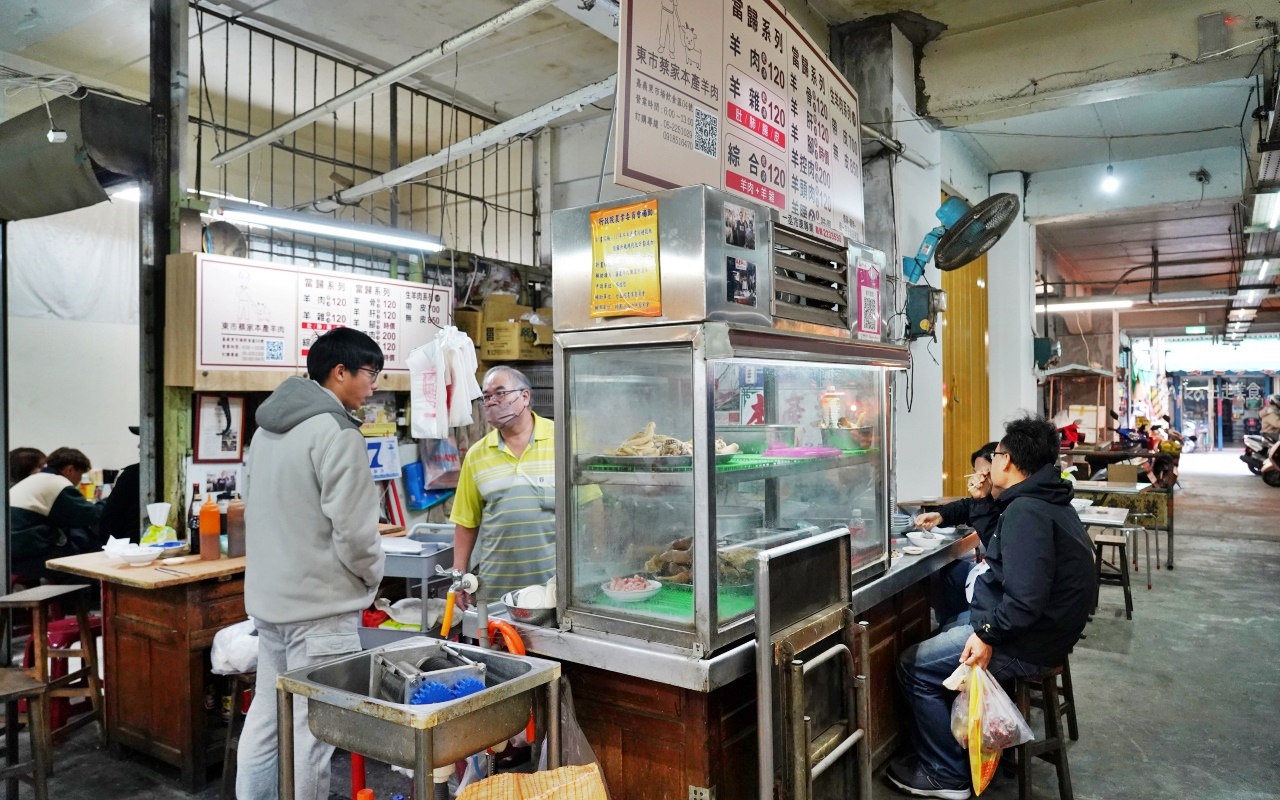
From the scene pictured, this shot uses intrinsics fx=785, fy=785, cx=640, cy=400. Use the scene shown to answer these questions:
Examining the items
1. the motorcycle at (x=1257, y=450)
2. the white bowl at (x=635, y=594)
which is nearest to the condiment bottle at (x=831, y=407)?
the white bowl at (x=635, y=594)

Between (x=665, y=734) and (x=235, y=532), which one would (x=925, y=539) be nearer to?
(x=665, y=734)

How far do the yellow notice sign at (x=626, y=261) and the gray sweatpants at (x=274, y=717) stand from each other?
1670 mm

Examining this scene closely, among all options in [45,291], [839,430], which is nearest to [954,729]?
[839,430]

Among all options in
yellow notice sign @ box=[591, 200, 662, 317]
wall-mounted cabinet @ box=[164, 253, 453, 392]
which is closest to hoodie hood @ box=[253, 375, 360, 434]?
yellow notice sign @ box=[591, 200, 662, 317]

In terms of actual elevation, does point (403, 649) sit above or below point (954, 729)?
above

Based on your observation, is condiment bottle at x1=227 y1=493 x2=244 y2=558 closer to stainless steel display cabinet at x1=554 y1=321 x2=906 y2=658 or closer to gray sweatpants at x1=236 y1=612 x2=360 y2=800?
gray sweatpants at x1=236 y1=612 x2=360 y2=800

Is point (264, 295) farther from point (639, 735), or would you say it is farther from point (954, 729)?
point (954, 729)

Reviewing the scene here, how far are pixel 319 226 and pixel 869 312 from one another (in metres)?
3.28

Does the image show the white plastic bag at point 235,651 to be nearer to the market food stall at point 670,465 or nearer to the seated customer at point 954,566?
the market food stall at point 670,465

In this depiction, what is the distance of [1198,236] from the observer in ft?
44.1

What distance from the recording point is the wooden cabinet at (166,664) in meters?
3.78

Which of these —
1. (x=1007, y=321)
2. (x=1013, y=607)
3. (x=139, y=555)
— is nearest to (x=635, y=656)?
(x=1013, y=607)

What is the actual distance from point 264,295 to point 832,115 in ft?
11.6

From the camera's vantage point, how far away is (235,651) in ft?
11.9
